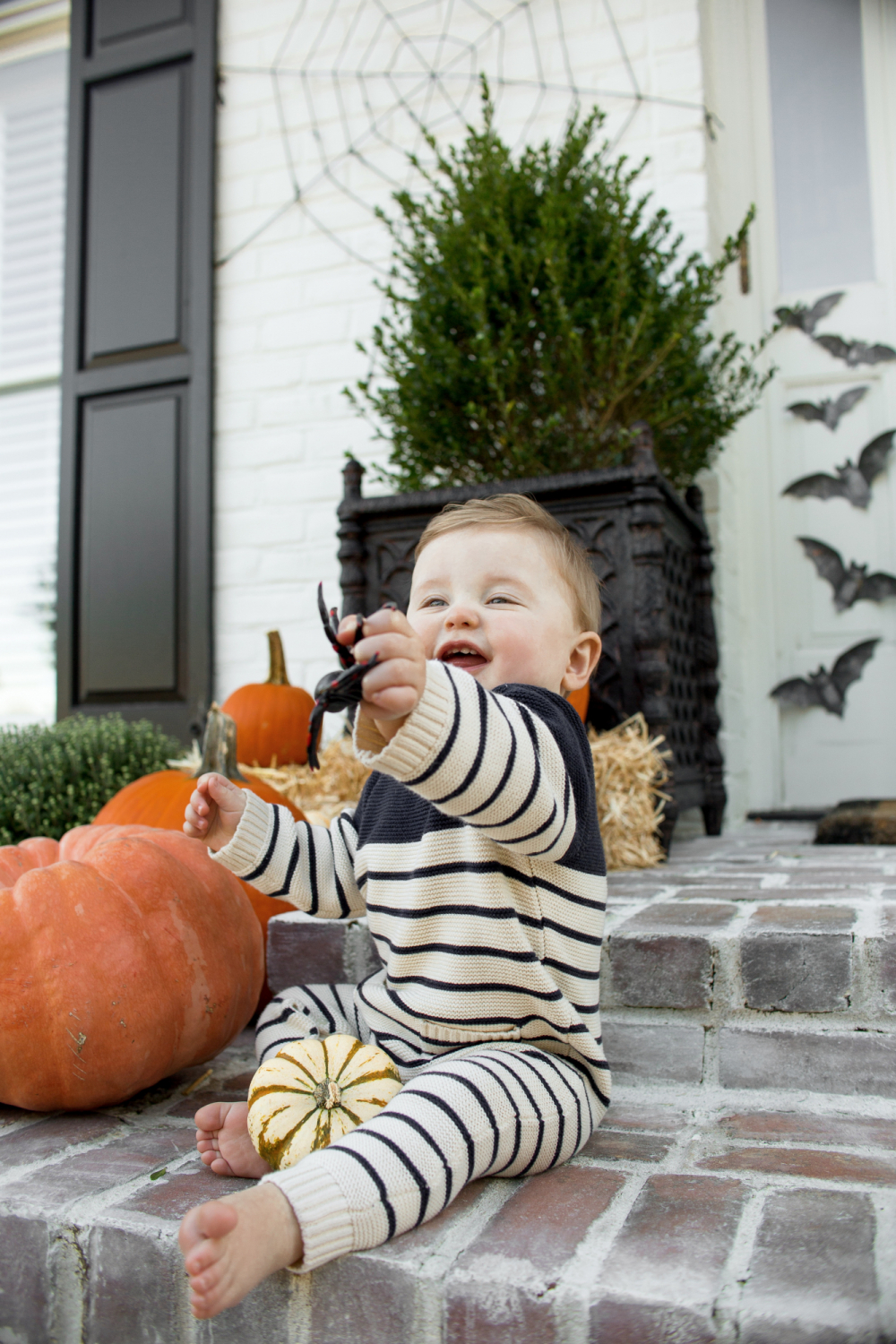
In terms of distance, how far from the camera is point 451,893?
1033mm

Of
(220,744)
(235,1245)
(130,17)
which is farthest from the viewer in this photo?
(130,17)

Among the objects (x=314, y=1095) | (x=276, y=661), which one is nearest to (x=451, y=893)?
(x=314, y=1095)

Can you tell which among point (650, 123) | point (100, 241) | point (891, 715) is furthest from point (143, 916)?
point (100, 241)

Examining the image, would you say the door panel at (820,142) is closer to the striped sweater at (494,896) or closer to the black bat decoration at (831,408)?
the black bat decoration at (831,408)

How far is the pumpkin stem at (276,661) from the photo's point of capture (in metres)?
2.70

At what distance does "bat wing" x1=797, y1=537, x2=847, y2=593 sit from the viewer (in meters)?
3.01

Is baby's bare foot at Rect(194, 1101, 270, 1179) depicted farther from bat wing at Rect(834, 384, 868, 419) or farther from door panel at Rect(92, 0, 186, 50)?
door panel at Rect(92, 0, 186, 50)

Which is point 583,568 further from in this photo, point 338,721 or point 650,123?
point 650,123

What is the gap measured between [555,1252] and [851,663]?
2520 mm

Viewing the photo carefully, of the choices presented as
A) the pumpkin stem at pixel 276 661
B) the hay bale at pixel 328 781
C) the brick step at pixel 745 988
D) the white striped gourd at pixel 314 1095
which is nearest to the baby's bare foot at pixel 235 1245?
the white striped gourd at pixel 314 1095

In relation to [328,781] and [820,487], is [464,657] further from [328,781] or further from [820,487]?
[820,487]

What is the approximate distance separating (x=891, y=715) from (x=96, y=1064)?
253 centimetres

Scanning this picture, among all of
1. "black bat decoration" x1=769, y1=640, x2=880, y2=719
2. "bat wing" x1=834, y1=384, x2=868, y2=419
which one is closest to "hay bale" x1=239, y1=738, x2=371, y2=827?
"black bat decoration" x1=769, y1=640, x2=880, y2=719

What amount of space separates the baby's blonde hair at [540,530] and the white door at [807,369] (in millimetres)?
1858
